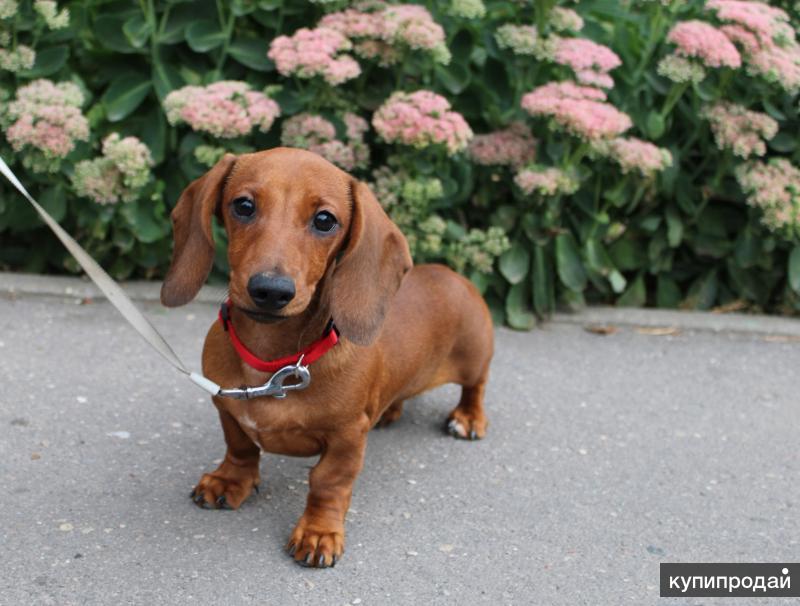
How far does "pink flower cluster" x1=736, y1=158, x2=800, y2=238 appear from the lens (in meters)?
5.07

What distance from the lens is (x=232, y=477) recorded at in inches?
130

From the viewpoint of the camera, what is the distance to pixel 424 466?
3.75 metres

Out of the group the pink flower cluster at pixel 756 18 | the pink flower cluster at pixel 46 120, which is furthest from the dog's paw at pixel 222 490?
the pink flower cluster at pixel 756 18

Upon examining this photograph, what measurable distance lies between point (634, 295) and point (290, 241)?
335cm

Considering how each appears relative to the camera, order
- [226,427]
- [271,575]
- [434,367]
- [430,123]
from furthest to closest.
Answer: [430,123] → [434,367] → [226,427] → [271,575]

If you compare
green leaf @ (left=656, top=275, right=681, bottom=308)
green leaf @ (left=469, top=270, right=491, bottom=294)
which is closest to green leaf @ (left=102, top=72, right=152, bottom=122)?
green leaf @ (left=469, top=270, right=491, bottom=294)

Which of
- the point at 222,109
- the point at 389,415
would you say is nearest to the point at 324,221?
the point at 389,415

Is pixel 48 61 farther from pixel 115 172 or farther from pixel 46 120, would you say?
pixel 115 172

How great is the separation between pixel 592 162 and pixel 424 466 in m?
2.22

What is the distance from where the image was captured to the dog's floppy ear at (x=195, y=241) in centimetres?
284

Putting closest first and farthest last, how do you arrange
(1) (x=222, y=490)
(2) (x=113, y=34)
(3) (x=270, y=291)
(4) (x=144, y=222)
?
(3) (x=270, y=291)
(1) (x=222, y=490)
(4) (x=144, y=222)
(2) (x=113, y=34)

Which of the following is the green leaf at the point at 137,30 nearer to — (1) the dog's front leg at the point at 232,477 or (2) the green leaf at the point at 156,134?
(2) the green leaf at the point at 156,134

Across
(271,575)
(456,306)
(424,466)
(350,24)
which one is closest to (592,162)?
(350,24)

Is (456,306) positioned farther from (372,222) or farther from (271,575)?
(271,575)
